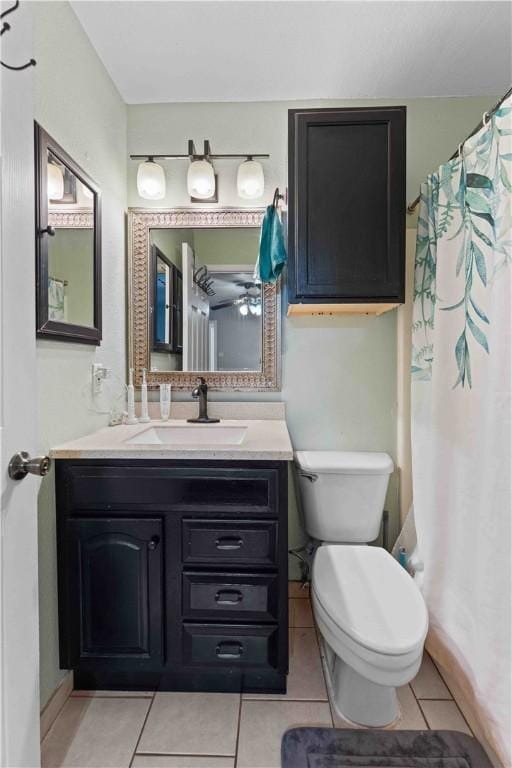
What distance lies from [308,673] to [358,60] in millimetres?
2510

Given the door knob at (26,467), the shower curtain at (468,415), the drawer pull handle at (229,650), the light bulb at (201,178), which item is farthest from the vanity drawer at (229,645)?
the light bulb at (201,178)

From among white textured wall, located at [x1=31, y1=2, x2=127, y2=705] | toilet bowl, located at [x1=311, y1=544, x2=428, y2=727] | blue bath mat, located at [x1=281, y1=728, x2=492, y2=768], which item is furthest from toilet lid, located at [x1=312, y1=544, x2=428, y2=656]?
white textured wall, located at [x1=31, y1=2, x2=127, y2=705]

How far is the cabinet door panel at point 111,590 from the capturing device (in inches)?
56.6

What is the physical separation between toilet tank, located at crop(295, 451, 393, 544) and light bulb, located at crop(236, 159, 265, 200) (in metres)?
1.29

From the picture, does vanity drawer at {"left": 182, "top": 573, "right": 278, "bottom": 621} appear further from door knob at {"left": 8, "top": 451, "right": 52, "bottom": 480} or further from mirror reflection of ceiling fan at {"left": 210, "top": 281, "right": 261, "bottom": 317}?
mirror reflection of ceiling fan at {"left": 210, "top": 281, "right": 261, "bottom": 317}

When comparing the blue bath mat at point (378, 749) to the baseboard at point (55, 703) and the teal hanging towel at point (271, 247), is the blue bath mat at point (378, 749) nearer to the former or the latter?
the baseboard at point (55, 703)

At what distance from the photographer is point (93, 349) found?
174 centimetres

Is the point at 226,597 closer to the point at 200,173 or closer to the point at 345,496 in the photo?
the point at 345,496

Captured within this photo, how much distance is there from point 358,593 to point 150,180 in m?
1.97

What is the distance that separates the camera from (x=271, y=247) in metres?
1.88

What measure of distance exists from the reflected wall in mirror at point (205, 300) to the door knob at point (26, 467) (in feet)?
4.09

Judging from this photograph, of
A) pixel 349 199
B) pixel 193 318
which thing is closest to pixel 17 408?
pixel 193 318

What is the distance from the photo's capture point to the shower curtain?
1204 mm

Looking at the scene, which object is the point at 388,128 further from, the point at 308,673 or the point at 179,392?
the point at 308,673
